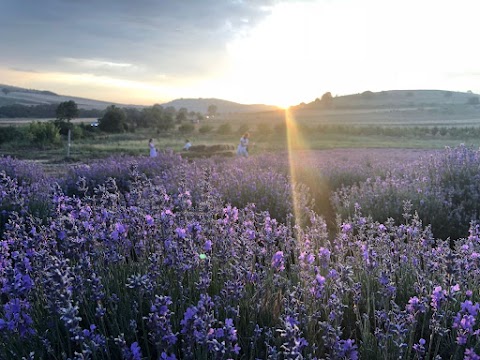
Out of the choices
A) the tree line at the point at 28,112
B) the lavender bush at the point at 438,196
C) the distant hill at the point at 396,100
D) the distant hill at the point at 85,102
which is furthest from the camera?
the distant hill at the point at 85,102

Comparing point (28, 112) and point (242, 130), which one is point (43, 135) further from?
point (28, 112)

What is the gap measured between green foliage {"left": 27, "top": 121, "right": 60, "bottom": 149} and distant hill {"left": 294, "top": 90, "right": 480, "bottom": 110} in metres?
76.1

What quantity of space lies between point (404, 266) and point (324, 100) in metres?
105

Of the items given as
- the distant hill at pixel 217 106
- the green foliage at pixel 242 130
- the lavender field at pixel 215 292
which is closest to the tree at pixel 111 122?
the green foliage at pixel 242 130

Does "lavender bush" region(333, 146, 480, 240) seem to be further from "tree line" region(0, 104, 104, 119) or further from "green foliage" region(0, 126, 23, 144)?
"tree line" region(0, 104, 104, 119)

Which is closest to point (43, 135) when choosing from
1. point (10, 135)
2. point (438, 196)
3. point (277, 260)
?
point (10, 135)

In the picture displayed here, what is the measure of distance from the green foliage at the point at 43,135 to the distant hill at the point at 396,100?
76.1 metres

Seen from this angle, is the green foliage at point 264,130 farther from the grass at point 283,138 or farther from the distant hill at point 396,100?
the distant hill at point 396,100

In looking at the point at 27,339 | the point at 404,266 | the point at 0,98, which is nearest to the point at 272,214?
the point at 404,266

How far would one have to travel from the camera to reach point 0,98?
99.8m

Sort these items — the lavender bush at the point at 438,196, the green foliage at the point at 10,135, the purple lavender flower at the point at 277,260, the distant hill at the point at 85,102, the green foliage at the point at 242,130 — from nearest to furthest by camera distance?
1. the purple lavender flower at the point at 277,260
2. the lavender bush at the point at 438,196
3. the green foliage at the point at 10,135
4. the green foliage at the point at 242,130
5. the distant hill at the point at 85,102

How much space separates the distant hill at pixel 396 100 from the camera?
3669 inches

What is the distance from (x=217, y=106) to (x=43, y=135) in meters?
127

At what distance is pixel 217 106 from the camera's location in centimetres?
15512
